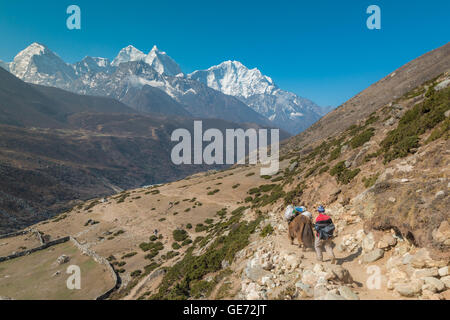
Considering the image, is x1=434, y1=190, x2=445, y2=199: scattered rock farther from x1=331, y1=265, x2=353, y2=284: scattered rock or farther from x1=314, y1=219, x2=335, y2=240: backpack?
x1=331, y1=265, x2=353, y2=284: scattered rock

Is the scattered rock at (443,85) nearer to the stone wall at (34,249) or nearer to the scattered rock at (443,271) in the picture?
the scattered rock at (443,271)

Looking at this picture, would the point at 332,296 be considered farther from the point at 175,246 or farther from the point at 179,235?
the point at 179,235

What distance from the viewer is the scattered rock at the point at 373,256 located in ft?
27.7

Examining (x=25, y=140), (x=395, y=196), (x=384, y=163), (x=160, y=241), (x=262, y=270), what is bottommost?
(x=160, y=241)

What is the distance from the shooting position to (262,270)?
9562 mm

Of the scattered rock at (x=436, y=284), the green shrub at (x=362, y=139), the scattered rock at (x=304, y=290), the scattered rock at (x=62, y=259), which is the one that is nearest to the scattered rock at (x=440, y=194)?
the scattered rock at (x=436, y=284)

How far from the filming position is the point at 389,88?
71.2 m

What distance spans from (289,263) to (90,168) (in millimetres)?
169935

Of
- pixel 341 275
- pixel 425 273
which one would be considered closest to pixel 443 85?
pixel 425 273

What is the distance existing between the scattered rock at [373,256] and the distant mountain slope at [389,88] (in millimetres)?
63335

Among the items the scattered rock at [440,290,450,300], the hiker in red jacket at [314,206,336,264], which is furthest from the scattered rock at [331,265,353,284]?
the scattered rock at [440,290,450,300]

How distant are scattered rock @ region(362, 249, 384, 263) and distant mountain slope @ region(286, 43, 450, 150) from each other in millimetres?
63335
